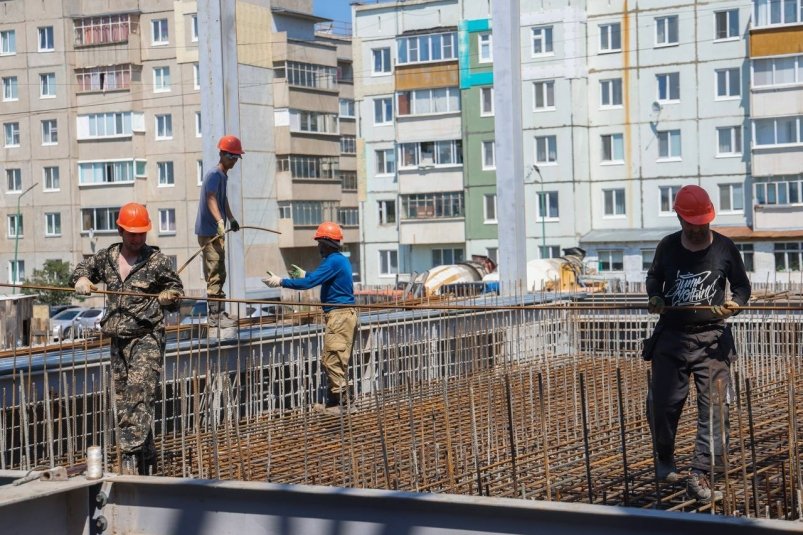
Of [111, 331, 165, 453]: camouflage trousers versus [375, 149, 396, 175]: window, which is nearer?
[111, 331, 165, 453]: camouflage trousers

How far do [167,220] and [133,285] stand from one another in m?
45.1

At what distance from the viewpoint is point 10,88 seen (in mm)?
52812

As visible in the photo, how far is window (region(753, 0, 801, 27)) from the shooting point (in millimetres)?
43250

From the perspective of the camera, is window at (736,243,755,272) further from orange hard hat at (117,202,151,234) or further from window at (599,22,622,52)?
orange hard hat at (117,202,151,234)

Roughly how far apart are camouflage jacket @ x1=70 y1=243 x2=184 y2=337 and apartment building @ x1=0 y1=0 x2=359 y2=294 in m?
42.0

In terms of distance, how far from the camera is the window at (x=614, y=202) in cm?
4700

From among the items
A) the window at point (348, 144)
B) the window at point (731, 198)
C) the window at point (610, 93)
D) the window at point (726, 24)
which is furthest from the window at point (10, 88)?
the window at point (731, 198)

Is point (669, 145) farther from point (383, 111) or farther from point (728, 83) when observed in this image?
point (383, 111)

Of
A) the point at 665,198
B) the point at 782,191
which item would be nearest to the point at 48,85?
the point at 665,198

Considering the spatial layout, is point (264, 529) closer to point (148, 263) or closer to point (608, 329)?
point (148, 263)

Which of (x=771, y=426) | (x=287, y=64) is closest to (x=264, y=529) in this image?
(x=771, y=426)

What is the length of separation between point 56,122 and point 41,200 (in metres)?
3.39

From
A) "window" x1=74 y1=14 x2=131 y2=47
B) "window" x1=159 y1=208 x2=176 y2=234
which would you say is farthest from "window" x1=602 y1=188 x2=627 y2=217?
"window" x1=74 y1=14 x2=131 y2=47

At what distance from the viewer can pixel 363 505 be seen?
499 cm
